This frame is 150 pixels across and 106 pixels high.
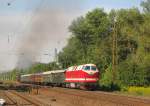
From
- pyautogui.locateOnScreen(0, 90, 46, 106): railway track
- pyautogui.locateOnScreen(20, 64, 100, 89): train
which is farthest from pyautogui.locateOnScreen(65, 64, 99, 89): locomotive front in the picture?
pyautogui.locateOnScreen(0, 90, 46, 106): railway track

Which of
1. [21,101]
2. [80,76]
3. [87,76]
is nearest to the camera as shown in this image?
[21,101]

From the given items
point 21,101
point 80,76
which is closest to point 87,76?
point 80,76

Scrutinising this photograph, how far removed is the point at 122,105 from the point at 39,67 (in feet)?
395

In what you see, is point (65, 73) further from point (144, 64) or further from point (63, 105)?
point (63, 105)

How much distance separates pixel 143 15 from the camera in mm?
83125

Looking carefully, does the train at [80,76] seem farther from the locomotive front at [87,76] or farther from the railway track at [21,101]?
the railway track at [21,101]

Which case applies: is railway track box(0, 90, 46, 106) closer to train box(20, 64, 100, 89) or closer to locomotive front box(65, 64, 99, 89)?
locomotive front box(65, 64, 99, 89)

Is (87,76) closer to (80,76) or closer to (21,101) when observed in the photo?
(80,76)

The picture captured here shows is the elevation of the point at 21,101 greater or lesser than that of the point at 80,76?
lesser

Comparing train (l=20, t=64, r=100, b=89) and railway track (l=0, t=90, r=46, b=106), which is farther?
train (l=20, t=64, r=100, b=89)

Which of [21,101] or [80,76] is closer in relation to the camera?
[21,101]

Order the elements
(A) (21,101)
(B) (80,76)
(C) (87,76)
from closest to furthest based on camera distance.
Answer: (A) (21,101), (C) (87,76), (B) (80,76)

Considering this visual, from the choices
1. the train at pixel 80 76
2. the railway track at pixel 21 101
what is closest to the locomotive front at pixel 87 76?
the train at pixel 80 76

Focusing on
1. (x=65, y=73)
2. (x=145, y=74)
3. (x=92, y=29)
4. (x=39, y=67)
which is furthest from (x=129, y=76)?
(x=39, y=67)
